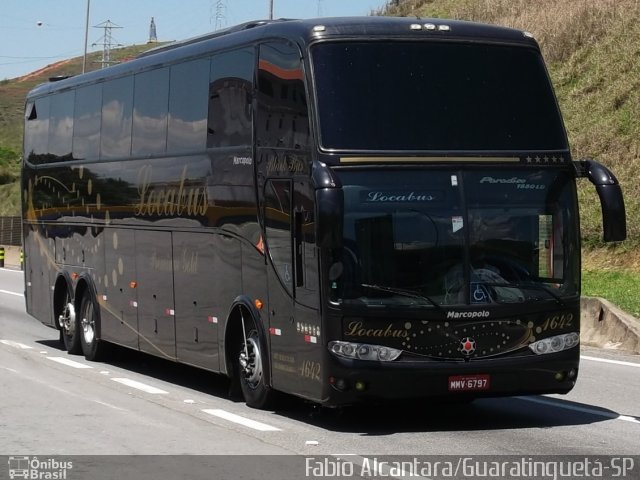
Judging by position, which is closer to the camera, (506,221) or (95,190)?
(506,221)

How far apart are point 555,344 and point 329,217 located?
2567 mm

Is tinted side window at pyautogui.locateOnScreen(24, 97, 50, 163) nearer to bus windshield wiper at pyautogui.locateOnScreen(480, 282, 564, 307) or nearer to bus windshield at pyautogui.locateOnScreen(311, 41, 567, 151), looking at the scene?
bus windshield at pyautogui.locateOnScreen(311, 41, 567, 151)

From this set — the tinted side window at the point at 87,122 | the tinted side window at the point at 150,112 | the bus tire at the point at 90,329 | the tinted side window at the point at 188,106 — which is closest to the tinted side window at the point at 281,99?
the tinted side window at the point at 188,106

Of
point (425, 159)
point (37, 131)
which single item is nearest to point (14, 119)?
point (37, 131)

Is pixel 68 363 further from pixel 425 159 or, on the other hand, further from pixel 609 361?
pixel 425 159

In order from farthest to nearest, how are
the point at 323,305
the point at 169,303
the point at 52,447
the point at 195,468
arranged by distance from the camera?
the point at 169,303 → the point at 323,305 → the point at 52,447 → the point at 195,468

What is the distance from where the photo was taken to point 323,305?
11.7m

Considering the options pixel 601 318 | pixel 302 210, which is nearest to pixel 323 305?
pixel 302 210

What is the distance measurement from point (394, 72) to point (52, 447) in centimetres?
446

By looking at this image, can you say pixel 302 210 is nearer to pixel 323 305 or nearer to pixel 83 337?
pixel 323 305

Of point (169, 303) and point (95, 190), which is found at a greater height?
point (95, 190)

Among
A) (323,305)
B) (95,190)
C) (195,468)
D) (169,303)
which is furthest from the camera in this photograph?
(95,190)

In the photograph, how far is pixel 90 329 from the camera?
19609mm

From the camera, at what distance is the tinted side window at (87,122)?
62.3 ft
